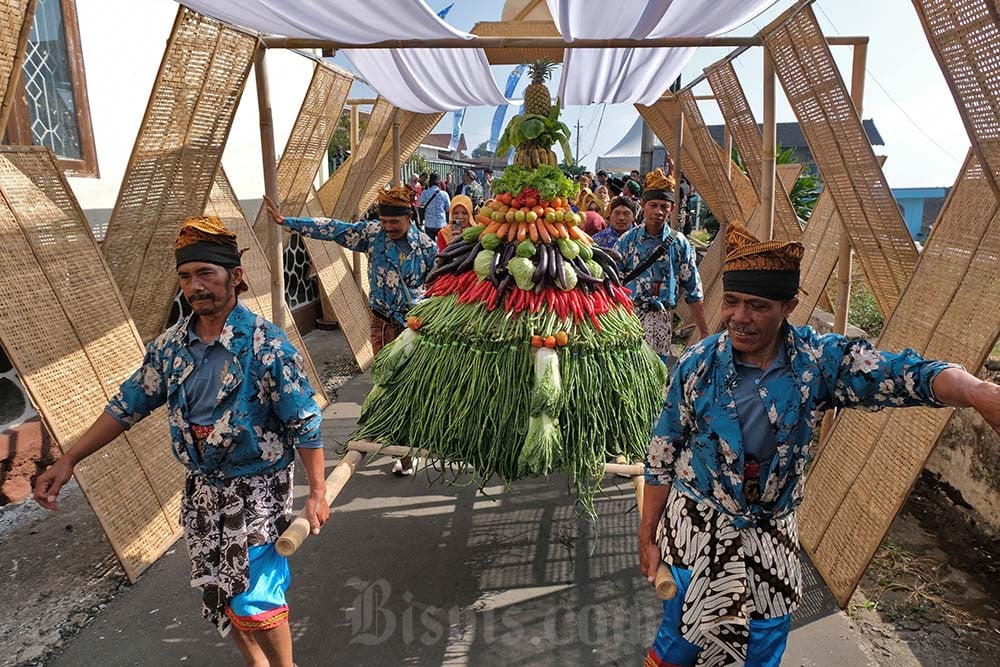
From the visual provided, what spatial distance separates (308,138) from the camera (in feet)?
17.6

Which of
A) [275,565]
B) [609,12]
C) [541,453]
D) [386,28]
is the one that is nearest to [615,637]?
[541,453]

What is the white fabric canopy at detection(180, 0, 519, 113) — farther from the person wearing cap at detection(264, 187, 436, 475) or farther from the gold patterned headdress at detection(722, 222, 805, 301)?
the gold patterned headdress at detection(722, 222, 805, 301)

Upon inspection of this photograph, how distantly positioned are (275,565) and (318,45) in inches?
→ 105

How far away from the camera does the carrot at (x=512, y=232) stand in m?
2.48

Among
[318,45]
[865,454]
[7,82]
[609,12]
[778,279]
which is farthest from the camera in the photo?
[318,45]

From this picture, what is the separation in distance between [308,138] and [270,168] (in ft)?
6.39

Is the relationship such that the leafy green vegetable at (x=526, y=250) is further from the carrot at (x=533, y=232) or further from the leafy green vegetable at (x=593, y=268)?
the leafy green vegetable at (x=593, y=268)

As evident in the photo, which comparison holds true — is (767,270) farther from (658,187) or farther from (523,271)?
(658,187)

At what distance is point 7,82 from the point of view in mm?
2268

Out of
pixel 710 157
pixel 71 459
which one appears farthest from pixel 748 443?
pixel 710 157

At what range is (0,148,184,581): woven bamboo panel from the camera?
8.25 ft

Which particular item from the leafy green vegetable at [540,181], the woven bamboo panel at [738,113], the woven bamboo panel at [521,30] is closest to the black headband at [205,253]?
the leafy green vegetable at [540,181]

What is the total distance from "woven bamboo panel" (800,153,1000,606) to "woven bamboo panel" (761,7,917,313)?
21cm

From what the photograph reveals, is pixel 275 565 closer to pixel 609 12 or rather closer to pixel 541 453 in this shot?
pixel 541 453
